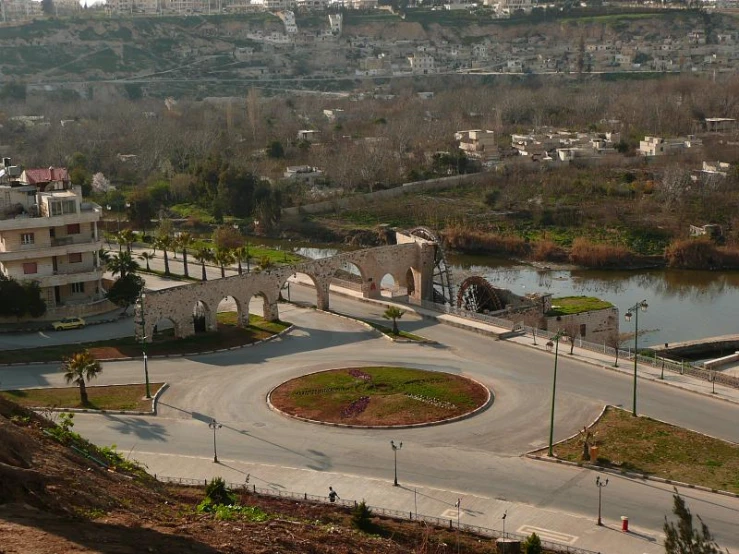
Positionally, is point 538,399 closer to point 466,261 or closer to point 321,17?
point 466,261

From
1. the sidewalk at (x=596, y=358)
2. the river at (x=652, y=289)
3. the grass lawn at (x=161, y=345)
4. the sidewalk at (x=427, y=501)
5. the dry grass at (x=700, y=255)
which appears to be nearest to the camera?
the sidewalk at (x=427, y=501)

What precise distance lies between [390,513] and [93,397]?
13599 millimetres

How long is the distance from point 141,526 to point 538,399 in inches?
790

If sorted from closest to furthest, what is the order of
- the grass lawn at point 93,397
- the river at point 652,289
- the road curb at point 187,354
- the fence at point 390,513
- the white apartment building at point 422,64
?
the fence at point 390,513, the grass lawn at point 93,397, the road curb at point 187,354, the river at point 652,289, the white apartment building at point 422,64

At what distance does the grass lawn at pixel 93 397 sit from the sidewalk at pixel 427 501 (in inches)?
183

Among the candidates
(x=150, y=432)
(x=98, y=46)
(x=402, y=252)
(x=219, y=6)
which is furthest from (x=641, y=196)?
(x=219, y=6)

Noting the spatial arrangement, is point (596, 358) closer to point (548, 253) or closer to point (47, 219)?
point (47, 219)

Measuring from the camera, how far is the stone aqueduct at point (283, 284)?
4253 cm

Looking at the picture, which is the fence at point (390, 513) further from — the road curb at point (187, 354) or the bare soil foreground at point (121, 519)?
the road curb at point (187, 354)

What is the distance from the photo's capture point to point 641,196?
7769 cm

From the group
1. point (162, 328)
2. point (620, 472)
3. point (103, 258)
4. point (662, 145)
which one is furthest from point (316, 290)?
point (662, 145)

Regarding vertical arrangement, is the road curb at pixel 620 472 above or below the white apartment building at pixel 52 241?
below

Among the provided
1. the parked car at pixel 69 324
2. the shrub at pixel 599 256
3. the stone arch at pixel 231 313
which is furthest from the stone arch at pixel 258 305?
the shrub at pixel 599 256

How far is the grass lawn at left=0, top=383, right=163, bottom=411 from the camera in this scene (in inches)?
1358
